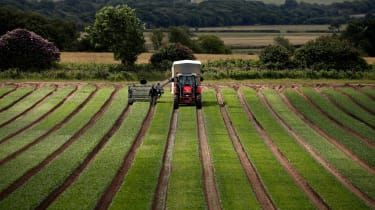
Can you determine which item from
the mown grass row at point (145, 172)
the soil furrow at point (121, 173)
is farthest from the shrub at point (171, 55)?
the soil furrow at point (121, 173)

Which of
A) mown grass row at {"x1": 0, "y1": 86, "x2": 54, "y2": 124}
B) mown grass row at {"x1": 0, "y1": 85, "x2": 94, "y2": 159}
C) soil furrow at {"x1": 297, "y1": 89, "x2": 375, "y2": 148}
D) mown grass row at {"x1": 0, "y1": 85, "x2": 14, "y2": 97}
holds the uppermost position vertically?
mown grass row at {"x1": 0, "y1": 85, "x2": 14, "y2": 97}

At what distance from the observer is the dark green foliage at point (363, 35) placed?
8788cm

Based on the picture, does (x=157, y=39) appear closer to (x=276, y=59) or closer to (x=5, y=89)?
(x=276, y=59)

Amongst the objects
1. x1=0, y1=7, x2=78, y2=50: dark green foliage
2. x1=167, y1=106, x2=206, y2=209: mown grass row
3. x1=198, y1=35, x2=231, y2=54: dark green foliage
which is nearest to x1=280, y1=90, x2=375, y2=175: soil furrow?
x1=167, y1=106, x2=206, y2=209: mown grass row

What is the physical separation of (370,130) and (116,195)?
59.7ft

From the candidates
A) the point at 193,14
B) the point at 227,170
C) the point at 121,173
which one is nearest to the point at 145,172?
the point at 121,173

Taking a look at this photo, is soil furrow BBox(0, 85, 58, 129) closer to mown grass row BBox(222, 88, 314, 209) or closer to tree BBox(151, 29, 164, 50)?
mown grass row BBox(222, 88, 314, 209)

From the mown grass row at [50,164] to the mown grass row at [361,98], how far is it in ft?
57.5

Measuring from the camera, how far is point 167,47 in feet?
215

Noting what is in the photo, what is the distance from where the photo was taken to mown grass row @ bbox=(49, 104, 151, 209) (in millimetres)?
21950

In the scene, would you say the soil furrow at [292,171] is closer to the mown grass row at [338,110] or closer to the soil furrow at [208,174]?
the soil furrow at [208,174]

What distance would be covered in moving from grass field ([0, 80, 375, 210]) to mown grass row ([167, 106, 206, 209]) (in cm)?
5

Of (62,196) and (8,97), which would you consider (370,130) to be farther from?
(8,97)

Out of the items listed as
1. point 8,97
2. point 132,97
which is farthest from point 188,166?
point 8,97
